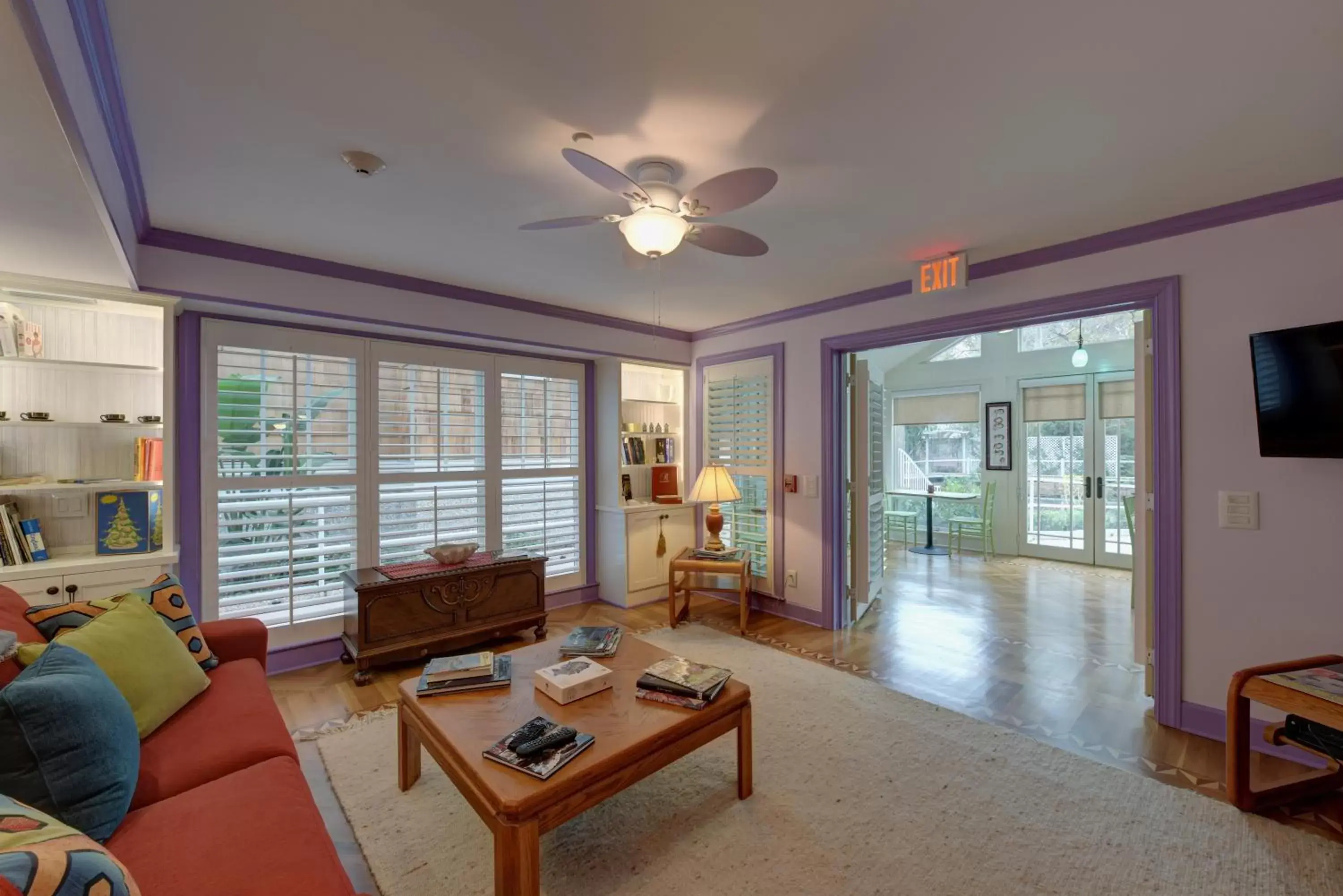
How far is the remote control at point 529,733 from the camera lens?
5.56 feet

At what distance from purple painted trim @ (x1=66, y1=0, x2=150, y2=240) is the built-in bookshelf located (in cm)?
75

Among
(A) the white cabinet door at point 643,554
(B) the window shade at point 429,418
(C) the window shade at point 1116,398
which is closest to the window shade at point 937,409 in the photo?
(C) the window shade at point 1116,398


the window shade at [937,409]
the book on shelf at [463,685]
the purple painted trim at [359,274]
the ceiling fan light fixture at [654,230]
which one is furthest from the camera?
the window shade at [937,409]

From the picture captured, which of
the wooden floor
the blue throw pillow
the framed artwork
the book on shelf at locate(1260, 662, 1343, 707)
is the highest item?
the framed artwork

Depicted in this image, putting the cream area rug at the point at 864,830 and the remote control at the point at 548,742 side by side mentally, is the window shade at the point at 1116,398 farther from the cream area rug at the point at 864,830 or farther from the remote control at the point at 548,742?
the remote control at the point at 548,742

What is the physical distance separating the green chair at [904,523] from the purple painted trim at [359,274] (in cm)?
454

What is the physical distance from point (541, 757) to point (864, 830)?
119 centimetres

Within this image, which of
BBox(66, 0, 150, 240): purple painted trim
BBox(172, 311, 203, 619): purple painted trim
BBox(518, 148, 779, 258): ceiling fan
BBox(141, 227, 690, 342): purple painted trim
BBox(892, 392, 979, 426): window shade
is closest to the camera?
BBox(66, 0, 150, 240): purple painted trim

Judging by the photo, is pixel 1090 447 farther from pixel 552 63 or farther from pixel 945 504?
pixel 552 63

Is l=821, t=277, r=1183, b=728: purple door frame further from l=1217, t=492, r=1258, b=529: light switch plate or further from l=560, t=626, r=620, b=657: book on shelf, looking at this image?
l=560, t=626, r=620, b=657: book on shelf

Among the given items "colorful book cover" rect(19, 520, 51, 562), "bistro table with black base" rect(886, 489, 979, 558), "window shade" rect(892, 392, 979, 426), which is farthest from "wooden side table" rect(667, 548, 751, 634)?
"window shade" rect(892, 392, 979, 426)

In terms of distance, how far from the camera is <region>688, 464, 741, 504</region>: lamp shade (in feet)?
13.7

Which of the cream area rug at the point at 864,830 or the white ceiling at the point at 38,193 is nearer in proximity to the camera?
the white ceiling at the point at 38,193

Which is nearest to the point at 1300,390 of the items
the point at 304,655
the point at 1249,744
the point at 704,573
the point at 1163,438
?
the point at 1163,438
